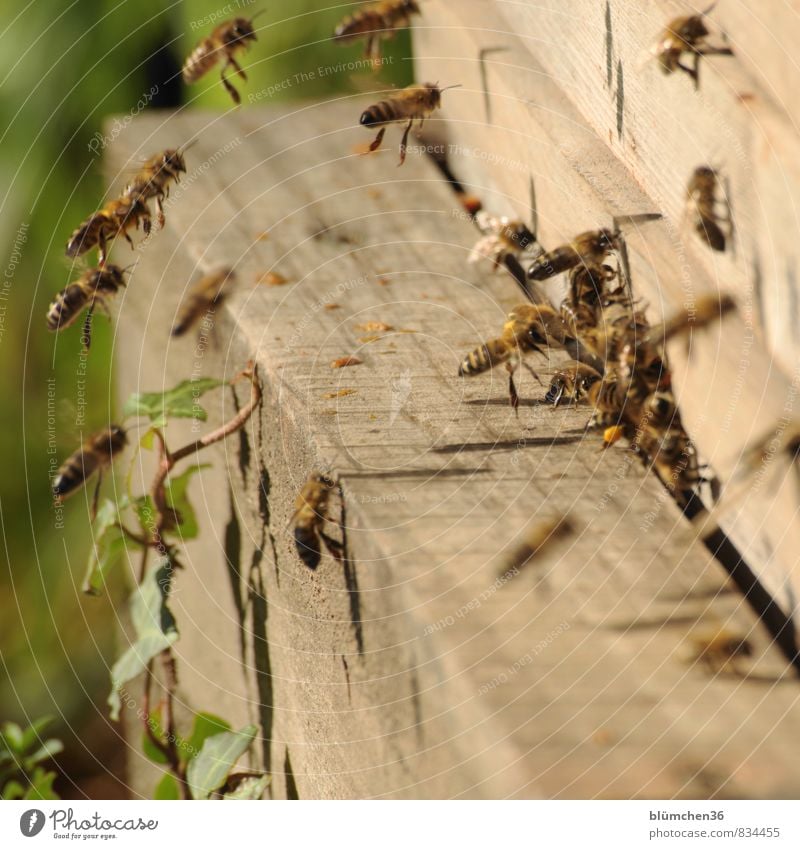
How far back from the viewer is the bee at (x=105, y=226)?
1133 mm

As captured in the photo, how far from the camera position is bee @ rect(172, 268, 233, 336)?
42.5 inches

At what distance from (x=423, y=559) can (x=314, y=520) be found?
12cm

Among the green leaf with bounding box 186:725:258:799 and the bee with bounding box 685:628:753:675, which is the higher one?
the green leaf with bounding box 186:725:258:799

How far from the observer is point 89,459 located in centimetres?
105

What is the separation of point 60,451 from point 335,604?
119 cm

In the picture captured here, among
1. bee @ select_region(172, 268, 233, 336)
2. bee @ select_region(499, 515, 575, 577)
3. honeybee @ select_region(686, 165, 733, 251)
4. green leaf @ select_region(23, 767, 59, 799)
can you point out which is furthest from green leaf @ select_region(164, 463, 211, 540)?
honeybee @ select_region(686, 165, 733, 251)

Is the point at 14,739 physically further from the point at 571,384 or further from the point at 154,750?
the point at 571,384

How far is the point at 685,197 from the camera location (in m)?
0.75

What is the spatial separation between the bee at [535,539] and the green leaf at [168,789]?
582 millimetres

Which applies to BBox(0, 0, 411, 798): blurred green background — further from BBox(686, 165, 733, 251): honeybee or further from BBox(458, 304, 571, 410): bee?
BBox(686, 165, 733, 251): honeybee

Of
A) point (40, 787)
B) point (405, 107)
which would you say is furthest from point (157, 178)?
point (40, 787)

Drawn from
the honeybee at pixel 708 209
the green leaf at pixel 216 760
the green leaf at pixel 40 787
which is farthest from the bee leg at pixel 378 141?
the green leaf at pixel 40 787

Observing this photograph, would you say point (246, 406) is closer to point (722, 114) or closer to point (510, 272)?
point (510, 272)

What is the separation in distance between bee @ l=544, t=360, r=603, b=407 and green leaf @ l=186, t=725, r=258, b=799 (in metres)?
0.48
